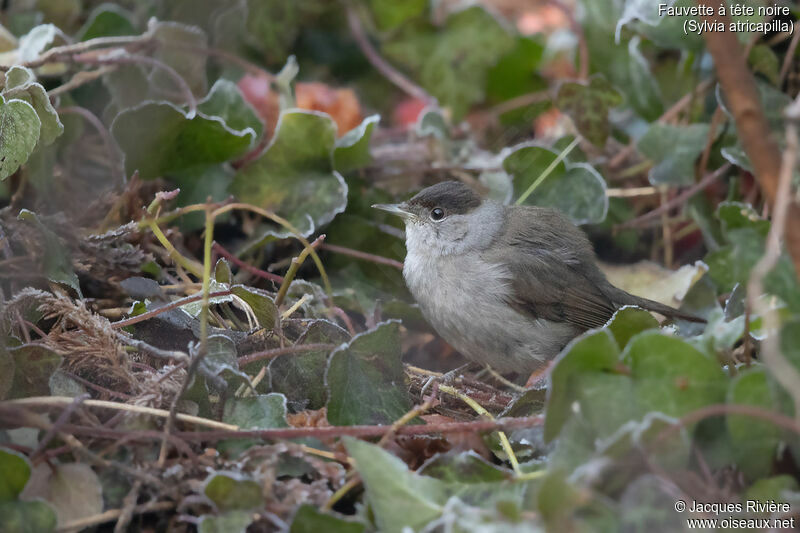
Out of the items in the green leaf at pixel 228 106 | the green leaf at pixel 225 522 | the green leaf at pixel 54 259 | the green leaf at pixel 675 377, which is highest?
the green leaf at pixel 228 106

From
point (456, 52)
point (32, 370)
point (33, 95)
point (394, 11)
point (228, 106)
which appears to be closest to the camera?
point (32, 370)

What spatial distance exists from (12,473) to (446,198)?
202 cm

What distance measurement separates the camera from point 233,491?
177 centimetres

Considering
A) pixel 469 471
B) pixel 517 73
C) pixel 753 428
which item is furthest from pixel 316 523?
pixel 517 73

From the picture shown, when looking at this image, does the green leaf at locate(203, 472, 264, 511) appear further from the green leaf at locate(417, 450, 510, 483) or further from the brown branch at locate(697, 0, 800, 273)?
the brown branch at locate(697, 0, 800, 273)

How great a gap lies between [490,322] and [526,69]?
195 cm

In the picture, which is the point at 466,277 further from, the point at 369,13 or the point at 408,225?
the point at 369,13

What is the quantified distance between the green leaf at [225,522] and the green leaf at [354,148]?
178 centimetres

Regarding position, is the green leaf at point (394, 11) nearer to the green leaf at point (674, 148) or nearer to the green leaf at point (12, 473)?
the green leaf at point (674, 148)

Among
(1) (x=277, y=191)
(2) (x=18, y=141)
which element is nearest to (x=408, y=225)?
(1) (x=277, y=191)

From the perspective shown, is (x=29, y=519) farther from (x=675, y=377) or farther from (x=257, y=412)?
(x=675, y=377)

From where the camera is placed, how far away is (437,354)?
139 inches

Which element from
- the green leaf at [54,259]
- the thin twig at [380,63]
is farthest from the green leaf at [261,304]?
the thin twig at [380,63]

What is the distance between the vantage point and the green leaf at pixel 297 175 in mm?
3115
